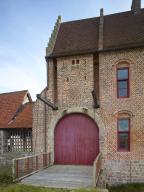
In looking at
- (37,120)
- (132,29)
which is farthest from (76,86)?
(132,29)

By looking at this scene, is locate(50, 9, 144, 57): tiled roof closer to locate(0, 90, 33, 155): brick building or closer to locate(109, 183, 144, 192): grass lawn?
locate(0, 90, 33, 155): brick building

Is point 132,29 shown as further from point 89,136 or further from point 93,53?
point 89,136

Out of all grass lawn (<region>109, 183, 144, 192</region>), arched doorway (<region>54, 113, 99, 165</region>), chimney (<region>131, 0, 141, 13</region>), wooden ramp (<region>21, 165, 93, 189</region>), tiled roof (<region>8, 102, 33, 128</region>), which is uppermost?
chimney (<region>131, 0, 141, 13</region>)

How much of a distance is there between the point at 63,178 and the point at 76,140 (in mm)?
3356

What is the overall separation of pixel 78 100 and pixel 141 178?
17.4ft

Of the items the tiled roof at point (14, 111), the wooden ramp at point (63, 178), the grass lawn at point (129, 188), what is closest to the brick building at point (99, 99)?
A: the grass lawn at point (129, 188)

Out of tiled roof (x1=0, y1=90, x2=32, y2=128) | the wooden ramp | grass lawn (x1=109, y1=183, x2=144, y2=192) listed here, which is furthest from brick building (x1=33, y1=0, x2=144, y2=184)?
tiled roof (x1=0, y1=90, x2=32, y2=128)

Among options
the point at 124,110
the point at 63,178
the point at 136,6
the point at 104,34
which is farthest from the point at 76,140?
the point at 136,6

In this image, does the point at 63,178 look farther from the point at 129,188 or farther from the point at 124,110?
the point at 124,110

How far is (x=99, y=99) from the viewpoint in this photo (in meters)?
14.7

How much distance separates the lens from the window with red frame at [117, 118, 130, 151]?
46.2 ft

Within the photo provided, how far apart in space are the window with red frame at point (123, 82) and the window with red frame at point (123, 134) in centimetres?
141

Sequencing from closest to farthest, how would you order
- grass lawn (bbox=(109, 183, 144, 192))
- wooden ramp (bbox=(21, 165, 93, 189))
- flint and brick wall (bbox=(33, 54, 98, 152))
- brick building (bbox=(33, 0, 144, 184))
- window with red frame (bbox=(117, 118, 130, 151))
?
wooden ramp (bbox=(21, 165, 93, 189))
grass lawn (bbox=(109, 183, 144, 192))
brick building (bbox=(33, 0, 144, 184))
window with red frame (bbox=(117, 118, 130, 151))
flint and brick wall (bbox=(33, 54, 98, 152))

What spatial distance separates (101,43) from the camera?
15047 mm
